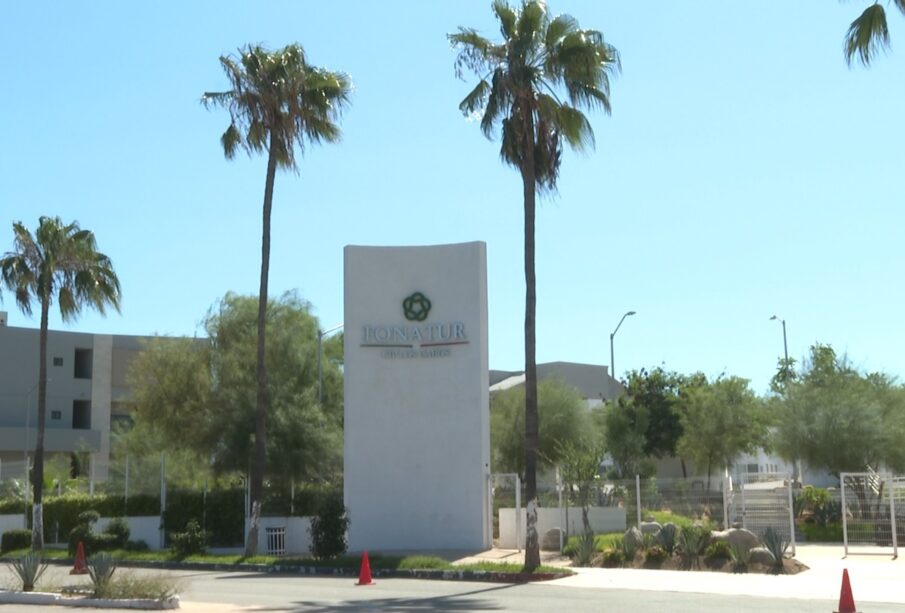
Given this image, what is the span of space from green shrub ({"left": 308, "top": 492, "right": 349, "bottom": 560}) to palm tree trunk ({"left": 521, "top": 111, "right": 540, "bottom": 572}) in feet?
21.4

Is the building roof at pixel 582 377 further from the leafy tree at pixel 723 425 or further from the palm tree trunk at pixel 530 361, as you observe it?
the palm tree trunk at pixel 530 361

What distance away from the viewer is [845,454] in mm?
36344

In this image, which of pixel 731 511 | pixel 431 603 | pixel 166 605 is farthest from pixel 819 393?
pixel 166 605

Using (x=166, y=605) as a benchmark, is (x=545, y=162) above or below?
above

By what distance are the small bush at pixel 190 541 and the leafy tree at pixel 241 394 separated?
4.39 metres

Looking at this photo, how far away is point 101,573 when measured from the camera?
18234 millimetres

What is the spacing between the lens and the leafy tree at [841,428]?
36219 millimetres

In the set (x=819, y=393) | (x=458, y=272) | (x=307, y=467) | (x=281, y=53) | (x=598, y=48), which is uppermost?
(x=281, y=53)

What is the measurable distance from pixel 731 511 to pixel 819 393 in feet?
32.9

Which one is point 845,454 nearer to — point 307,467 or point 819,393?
point 819,393

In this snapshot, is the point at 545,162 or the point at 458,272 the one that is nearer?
the point at 545,162

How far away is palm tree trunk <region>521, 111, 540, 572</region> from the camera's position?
2373cm

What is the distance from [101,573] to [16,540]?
21571 millimetres

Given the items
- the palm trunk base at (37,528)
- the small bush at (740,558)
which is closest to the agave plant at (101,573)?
the small bush at (740,558)
